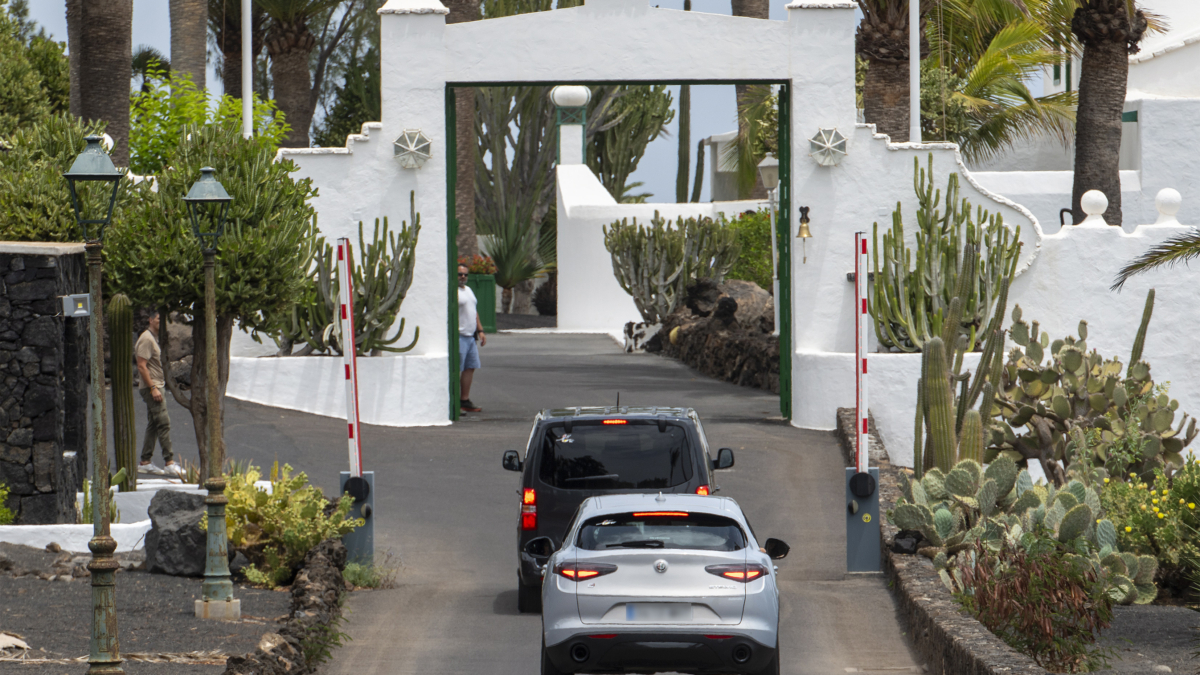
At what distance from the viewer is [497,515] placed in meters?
14.9

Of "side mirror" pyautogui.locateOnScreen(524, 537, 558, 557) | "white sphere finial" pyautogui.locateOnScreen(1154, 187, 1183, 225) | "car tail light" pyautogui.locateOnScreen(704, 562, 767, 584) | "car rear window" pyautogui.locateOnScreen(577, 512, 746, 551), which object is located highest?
"white sphere finial" pyautogui.locateOnScreen(1154, 187, 1183, 225)

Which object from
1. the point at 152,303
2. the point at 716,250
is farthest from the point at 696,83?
the point at 716,250

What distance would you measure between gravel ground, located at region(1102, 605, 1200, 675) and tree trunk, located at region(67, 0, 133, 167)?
14.3m

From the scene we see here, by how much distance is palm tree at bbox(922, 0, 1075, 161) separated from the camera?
27750mm

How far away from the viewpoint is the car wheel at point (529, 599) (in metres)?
11.2

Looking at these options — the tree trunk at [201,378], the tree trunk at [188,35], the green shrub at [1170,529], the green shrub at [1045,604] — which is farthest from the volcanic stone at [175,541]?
the tree trunk at [188,35]

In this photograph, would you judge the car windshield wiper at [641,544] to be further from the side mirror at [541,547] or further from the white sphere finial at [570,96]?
the white sphere finial at [570,96]

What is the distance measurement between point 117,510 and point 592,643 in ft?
22.0

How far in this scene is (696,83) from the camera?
63.0 feet

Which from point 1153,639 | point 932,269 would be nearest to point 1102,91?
point 932,269

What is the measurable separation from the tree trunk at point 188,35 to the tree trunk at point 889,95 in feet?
37.4

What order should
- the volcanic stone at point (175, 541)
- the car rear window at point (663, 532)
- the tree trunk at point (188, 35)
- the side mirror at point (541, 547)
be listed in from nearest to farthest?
1. the car rear window at point (663, 532)
2. the side mirror at point (541, 547)
3. the volcanic stone at point (175, 541)
4. the tree trunk at point (188, 35)

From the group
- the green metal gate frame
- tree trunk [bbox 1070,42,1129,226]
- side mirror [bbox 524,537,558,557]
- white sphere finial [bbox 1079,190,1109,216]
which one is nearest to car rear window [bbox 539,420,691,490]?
side mirror [bbox 524,537,558,557]

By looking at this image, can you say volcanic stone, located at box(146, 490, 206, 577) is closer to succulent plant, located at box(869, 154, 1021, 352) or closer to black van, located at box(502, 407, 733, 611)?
black van, located at box(502, 407, 733, 611)
